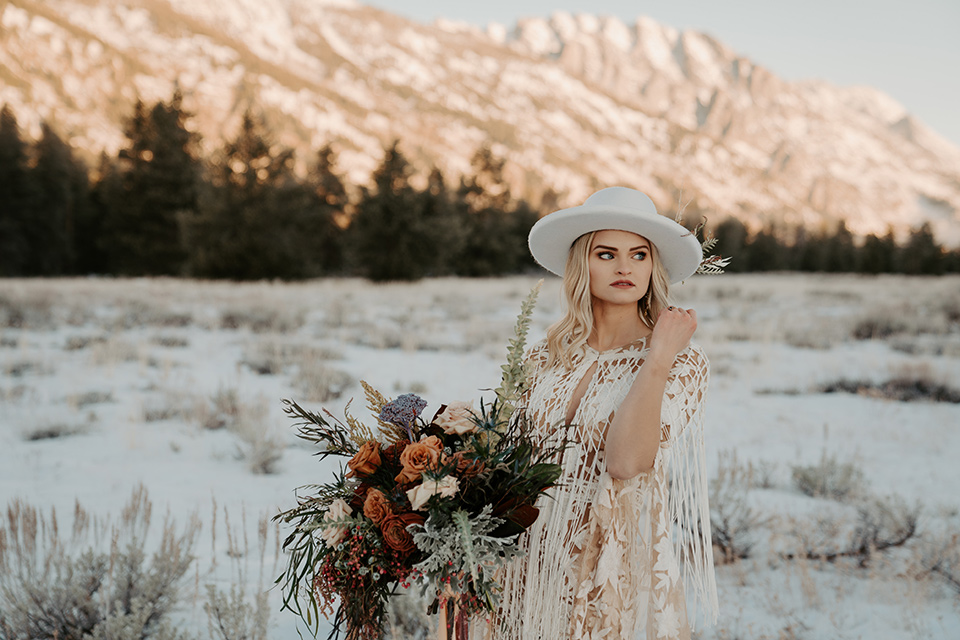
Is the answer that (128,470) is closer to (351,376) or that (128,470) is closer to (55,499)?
(55,499)

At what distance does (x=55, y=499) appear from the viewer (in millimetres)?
4184

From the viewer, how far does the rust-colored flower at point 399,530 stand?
132 cm

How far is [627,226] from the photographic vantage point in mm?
1842

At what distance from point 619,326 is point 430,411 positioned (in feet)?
16.2

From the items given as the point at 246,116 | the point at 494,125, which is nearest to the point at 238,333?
the point at 246,116

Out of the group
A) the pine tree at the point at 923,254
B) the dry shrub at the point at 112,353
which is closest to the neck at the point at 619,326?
the dry shrub at the point at 112,353

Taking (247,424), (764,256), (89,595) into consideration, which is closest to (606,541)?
(89,595)

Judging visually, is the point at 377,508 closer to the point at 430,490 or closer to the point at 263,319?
the point at 430,490

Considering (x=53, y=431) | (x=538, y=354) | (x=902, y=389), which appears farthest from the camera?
(x=902, y=389)

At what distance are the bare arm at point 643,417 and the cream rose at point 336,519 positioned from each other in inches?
29.4

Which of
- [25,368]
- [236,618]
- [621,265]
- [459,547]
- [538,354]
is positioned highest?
[621,265]

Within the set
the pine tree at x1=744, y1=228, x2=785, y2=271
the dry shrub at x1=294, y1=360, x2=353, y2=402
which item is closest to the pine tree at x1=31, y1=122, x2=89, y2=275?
the dry shrub at x1=294, y1=360, x2=353, y2=402

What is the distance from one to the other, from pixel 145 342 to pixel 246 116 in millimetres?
20580

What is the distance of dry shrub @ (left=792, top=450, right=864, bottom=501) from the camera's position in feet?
15.6
